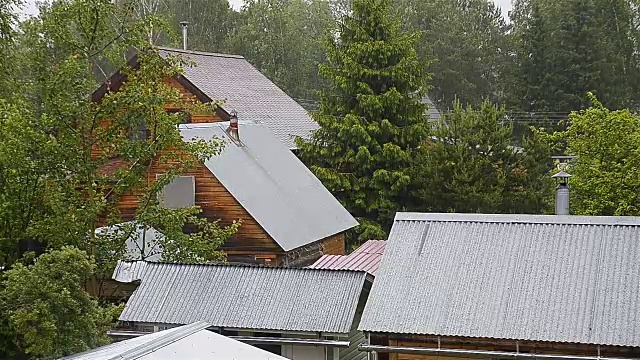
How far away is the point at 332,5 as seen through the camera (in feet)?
214

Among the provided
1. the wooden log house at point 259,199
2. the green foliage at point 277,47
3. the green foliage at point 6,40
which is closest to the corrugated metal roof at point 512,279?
the wooden log house at point 259,199

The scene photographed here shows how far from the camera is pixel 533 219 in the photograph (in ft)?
40.7

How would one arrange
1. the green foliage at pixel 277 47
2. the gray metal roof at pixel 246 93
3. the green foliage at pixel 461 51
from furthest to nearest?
the green foliage at pixel 461 51 < the green foliage at pixel 277 47 < the gray metal roof at pixel 246 93

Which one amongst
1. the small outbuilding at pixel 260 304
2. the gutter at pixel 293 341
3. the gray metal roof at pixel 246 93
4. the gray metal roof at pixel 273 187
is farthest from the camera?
the gray metal roof at pixel 246 93

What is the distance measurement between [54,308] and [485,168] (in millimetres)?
13640

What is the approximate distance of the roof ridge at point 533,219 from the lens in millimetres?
11930

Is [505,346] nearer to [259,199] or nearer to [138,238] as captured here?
[259,199]

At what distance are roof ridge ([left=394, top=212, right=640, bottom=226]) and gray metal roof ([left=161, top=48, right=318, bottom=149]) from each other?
13.2 meters

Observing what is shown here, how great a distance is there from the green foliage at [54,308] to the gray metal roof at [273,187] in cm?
581

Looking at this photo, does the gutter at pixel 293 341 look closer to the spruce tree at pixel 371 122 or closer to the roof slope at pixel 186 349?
the roof slope at pixel 186 349

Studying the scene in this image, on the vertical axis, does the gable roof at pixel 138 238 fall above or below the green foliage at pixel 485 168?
below

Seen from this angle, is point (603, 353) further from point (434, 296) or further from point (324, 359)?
point (324, 359)

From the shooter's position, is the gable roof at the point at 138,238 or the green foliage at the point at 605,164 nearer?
the gable roof at the point at 138,238

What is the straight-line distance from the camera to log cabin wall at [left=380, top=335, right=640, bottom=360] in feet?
34.2
